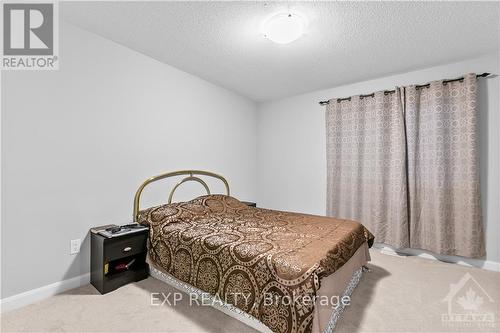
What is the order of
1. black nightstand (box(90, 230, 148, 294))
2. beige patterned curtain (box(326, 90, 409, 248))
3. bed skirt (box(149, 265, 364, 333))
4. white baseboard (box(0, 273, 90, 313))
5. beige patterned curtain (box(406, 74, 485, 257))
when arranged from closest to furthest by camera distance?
bed skirt (box(149, 265, 364, 333)) → white baseboard (box(0, 273, 90, 313)) → black nightstand (box(90, 230, 148, 294)) → beige patterned curtain (box(406, 74, 485, 257)) → beige patterned curtain (box(326, 90, 409, 248))

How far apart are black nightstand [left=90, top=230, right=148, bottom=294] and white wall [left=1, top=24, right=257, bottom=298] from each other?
0.64 ft

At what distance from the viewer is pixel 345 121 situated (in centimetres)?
382

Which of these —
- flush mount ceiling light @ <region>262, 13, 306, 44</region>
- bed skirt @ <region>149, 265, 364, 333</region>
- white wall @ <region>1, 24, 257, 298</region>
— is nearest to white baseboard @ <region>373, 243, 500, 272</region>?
bed skirt @ <region>149, 265, 364, 333</region>

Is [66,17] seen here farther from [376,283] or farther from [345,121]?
[376,283]

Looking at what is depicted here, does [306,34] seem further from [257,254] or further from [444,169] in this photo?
[444,169]

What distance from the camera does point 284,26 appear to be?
2062 mm

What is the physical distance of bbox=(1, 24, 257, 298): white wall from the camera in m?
2.04

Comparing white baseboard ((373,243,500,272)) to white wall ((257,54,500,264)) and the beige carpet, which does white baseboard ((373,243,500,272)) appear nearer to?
white wall ((257,54,500,264))

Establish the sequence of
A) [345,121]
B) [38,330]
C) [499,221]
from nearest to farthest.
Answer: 1. [38,330]
2. [499,221]
3. [345,121]

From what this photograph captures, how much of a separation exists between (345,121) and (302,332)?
3.21 m

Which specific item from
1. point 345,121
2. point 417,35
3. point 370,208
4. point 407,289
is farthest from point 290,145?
point 407,289

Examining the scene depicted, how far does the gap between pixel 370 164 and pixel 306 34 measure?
2.15 meters

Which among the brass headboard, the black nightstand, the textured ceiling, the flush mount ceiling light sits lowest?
the black nightstand

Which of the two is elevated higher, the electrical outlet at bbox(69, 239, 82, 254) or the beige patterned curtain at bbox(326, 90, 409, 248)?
the beige patterned curtain at bbox(326, 90, 409, 248)
